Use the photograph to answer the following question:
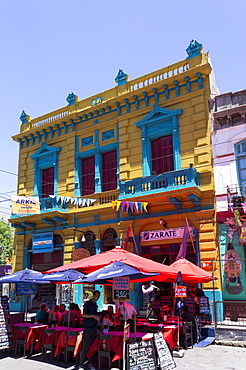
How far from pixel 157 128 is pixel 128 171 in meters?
2.69

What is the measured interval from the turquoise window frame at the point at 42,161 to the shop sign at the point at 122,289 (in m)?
13.9

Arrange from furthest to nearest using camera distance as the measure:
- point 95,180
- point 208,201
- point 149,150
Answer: point 95,180, point 149,150, point 208,201

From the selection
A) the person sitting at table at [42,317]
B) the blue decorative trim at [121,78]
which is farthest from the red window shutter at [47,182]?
the person sitting at table at [42,317]

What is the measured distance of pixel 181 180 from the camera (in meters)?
16.0

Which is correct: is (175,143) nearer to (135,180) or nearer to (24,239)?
(135,180)

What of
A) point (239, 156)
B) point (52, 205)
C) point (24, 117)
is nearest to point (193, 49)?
point (239, 156)

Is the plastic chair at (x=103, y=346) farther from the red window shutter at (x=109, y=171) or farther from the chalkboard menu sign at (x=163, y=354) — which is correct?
the red window shutter at (x=109, y=171)

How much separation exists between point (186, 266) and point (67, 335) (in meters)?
4.86

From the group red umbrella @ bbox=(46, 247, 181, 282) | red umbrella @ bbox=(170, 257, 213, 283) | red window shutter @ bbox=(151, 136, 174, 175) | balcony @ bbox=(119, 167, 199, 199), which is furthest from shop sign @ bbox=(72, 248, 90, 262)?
red umbrella @ bbox=(46, 247, 181, 282)

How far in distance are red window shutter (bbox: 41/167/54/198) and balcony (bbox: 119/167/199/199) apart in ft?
21.1

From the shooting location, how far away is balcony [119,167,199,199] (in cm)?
1569

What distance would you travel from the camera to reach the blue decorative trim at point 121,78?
66.2 ft

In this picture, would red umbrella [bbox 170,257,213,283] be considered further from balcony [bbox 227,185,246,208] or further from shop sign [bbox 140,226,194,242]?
balcony [bbox 227,185,246,208]

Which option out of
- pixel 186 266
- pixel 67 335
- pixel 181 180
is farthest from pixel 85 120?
pixel 67 335
